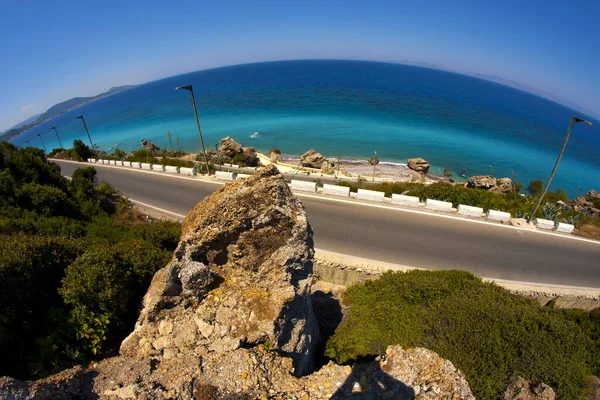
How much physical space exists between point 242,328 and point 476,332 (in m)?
6.60

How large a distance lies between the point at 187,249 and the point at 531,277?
48.4ft

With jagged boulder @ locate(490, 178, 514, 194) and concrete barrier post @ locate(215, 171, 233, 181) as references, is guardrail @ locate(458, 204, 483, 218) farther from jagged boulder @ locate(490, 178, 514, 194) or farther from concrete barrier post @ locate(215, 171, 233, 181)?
jagged boulder @ locate(490, 178, 514, 194)

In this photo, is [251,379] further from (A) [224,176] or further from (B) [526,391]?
(A) [224,176]

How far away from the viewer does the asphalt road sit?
13.1m

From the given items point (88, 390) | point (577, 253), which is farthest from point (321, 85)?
point (88, 390)

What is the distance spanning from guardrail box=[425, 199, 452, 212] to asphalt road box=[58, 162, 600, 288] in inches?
42.2

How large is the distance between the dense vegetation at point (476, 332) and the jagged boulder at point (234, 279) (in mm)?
3112

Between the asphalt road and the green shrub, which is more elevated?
the green shrub

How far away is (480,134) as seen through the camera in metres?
84.9

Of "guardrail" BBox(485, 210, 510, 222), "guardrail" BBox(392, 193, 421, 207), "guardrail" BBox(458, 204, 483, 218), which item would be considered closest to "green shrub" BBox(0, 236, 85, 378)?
"guardrail" BBox(392, 193, 421, 207)

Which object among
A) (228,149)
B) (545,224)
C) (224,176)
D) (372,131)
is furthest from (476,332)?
(372,131)

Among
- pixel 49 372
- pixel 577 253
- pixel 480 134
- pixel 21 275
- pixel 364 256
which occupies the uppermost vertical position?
A: pixel 21 275

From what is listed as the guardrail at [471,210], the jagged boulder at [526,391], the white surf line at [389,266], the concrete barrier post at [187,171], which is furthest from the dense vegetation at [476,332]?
the concrete barrier post at [187,171]

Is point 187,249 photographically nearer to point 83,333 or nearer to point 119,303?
point 119,303
